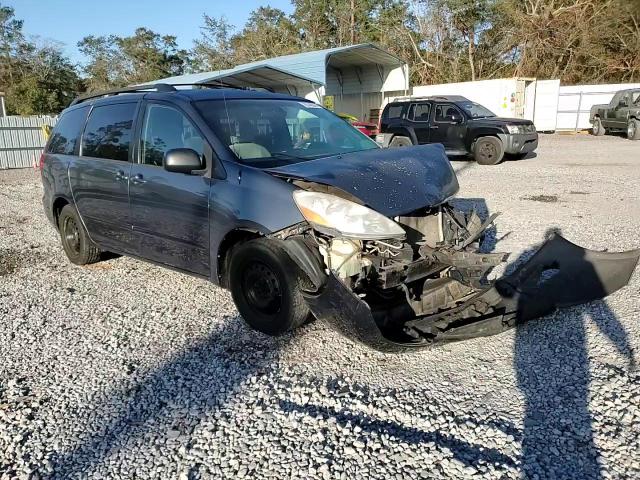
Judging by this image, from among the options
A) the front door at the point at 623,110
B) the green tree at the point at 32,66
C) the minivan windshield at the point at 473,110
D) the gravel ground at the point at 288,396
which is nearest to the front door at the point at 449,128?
the minivan windshield at the point at 473,110

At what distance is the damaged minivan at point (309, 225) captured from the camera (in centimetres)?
330

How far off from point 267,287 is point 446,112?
12.6 meters

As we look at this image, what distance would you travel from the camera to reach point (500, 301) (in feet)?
11.7

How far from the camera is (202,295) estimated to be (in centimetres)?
479

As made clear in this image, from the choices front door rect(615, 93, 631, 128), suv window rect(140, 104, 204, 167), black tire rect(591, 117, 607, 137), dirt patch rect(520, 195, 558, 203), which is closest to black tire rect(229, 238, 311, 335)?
suv window rect(140, 104, 204, 167)

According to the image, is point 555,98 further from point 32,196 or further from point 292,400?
point 292,400

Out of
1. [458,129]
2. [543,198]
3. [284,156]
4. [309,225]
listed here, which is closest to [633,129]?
[458,129]

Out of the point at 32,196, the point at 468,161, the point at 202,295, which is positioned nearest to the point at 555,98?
the point at 468,161

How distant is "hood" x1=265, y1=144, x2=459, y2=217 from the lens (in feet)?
11.0

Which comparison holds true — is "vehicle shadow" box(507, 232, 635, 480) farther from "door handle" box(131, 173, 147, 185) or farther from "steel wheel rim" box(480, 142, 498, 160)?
"steel wheel rim" box(480, 142, 498, 160)

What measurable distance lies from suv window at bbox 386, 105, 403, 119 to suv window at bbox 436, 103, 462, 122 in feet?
4.17

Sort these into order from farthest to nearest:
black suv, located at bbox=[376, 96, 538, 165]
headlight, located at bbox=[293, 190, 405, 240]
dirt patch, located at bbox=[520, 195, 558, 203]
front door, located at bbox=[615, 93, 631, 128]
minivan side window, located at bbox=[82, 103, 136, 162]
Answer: front door, located at bbox=[615, 93, 631, 128] → black suv, located at bbox=[376, 96, 538, 165] → dirt patch, located at bbox=[520, 195, 558, 203] → minivan side window, located at bbox=[82, 103, 136, 162] → headlight, located at bbox=[293, 190, 405, 240]

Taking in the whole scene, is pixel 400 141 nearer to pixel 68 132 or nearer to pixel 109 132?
pixel 68 132

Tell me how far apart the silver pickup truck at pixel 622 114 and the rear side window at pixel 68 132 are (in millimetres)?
21256
